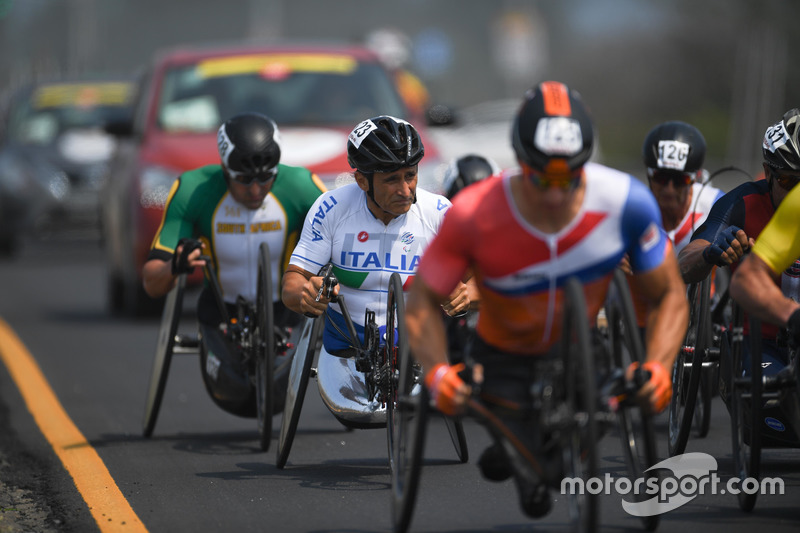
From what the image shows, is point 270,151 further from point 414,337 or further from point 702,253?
point 414,337

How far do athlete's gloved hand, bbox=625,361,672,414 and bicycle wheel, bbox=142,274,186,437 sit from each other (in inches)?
161

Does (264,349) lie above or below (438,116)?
below

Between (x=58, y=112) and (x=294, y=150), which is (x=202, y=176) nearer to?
(x=294, y=150)

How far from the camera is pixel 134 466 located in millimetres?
8484

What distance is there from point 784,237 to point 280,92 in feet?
29.6

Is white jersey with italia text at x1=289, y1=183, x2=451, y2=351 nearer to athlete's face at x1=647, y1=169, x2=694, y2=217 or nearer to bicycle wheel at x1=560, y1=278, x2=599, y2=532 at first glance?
athlete's face at x1=647, y1=169, x2=694, y2=217

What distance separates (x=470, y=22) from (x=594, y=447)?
340 ft

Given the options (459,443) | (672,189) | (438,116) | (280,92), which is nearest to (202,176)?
(459,443)

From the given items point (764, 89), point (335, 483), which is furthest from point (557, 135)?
point (764, 89)

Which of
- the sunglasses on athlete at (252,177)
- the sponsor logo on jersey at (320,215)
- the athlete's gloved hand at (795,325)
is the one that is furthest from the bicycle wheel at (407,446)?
the sunglasses on athlete at (252,177)

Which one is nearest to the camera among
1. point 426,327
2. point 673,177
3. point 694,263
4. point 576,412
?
point 576,412

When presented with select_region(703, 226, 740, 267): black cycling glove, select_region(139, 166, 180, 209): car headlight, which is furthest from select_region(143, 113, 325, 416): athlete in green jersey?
select_region(139, 166, 180, 209): car headlight

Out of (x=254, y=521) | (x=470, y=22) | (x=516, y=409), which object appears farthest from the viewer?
(x=470, y=22)

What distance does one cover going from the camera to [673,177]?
354 inches
